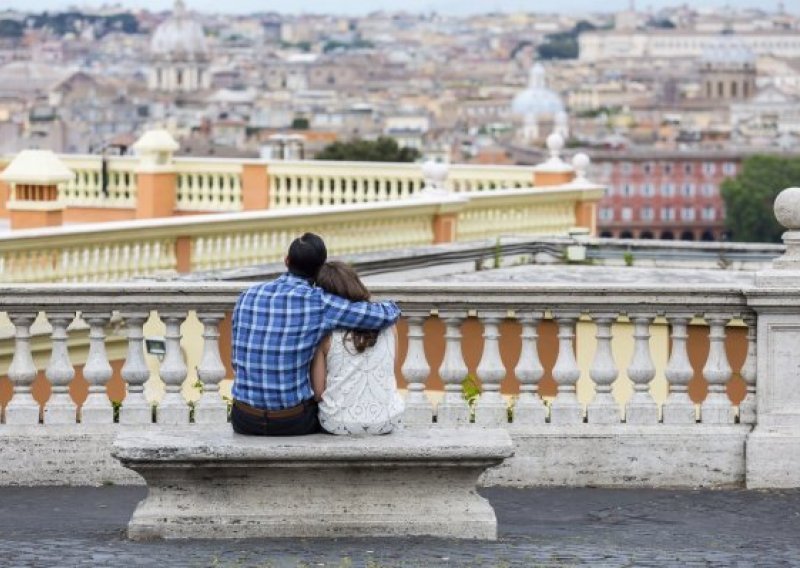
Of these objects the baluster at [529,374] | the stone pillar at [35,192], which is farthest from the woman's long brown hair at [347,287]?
the stone pillar at [35,192]

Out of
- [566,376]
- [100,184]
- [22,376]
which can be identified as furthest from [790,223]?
[100,184]

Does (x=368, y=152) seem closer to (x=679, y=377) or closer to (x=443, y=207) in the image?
(x=443, y=207)

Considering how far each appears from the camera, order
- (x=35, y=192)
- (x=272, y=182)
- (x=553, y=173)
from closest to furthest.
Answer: (x=35, y=192) < (x=553, y=173) < (x=272, y=182)

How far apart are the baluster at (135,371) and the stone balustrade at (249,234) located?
6115mm

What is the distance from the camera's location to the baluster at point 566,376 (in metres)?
11.4

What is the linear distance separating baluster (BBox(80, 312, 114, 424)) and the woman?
1.37 metres

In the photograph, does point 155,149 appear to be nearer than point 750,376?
No

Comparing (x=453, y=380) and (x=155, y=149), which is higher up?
(x=155, y=149)

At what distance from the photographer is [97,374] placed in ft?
37.0

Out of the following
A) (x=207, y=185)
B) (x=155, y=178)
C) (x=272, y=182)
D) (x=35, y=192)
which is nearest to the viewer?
(x=35, y=192)

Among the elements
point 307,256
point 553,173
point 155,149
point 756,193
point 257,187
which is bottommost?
point 307,256

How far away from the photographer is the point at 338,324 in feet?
33.2

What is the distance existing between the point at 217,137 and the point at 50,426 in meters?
181

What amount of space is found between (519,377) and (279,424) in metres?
1.59
